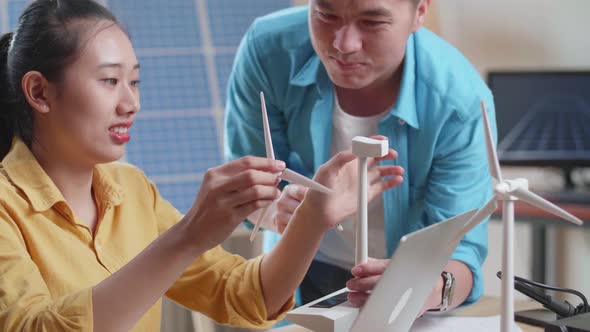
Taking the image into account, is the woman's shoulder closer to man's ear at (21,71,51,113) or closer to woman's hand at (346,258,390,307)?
man's ear at (21,71,51,113)

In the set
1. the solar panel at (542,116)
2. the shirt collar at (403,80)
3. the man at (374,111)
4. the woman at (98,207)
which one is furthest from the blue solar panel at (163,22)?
the woman at (98,207)

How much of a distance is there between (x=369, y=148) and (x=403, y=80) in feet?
2.05

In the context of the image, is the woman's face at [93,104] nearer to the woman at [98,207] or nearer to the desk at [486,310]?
the woman at [98,207]

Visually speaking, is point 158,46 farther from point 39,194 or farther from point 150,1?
point 39,194

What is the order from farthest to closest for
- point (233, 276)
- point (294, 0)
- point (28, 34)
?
point (294, 0)
point (233, 276)
point (28, 34)

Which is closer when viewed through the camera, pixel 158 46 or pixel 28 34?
pixel 28 34

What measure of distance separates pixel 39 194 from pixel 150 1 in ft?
10.1

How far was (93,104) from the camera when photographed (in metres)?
1.55

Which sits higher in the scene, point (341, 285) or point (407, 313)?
point (407, 313)

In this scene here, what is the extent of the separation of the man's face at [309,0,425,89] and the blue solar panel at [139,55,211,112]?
8.42 ft

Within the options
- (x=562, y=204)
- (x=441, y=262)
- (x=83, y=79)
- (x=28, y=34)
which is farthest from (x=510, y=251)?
(x=562, y=204)

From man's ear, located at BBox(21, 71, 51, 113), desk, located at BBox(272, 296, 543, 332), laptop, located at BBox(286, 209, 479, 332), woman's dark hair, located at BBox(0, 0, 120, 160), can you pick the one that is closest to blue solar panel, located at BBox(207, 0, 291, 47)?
desk, located at BBox(272, 296, 543, 332)

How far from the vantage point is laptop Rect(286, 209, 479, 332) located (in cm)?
132

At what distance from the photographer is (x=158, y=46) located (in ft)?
14.5
